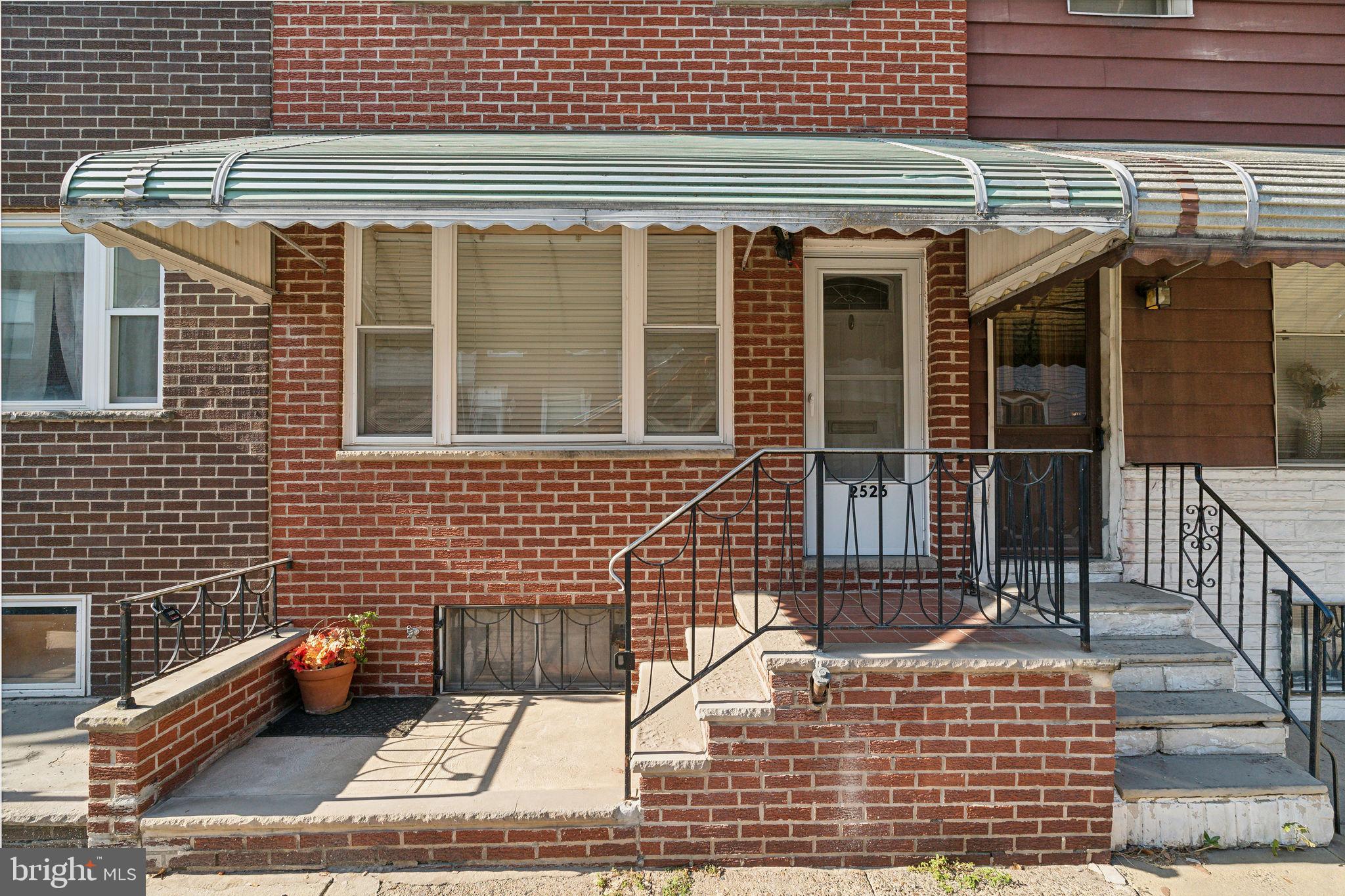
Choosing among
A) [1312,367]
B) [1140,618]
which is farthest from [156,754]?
[1312,367]

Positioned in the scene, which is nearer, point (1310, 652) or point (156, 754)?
point (156, 754)

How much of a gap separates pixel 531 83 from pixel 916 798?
15.7 ft

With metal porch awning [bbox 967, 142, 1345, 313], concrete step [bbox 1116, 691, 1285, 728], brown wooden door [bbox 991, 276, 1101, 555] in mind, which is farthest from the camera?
brown wooden door [bbox 991, 276, 1101, 555]

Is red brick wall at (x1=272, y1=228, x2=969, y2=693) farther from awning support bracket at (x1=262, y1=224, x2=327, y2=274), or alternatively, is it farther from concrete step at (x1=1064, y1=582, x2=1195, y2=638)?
concrete step at (x1=1064, y1=582, x2=1195, y2=638)

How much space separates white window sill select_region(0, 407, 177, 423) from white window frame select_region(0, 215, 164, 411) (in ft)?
0.18

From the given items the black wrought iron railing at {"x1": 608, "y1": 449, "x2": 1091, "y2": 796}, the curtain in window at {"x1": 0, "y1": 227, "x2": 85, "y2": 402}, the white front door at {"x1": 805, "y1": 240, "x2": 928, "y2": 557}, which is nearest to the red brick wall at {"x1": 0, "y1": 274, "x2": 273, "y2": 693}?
the curtain in window at {"x1": 0, "y1": 227, "x2": 85, "y2": 402}

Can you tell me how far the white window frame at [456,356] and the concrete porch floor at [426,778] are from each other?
5.59ft

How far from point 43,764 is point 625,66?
530 centimetres

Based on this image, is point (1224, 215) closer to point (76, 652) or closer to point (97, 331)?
point (97, 331)

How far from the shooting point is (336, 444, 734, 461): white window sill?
468cm

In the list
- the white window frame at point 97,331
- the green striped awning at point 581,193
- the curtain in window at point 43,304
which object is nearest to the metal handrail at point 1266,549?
the green striped awning at point 581,193

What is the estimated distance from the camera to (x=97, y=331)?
4.86m

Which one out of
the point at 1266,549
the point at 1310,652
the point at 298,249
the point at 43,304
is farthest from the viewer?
the point at 1310,652

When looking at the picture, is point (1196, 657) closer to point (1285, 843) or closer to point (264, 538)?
point (1285, 843)
